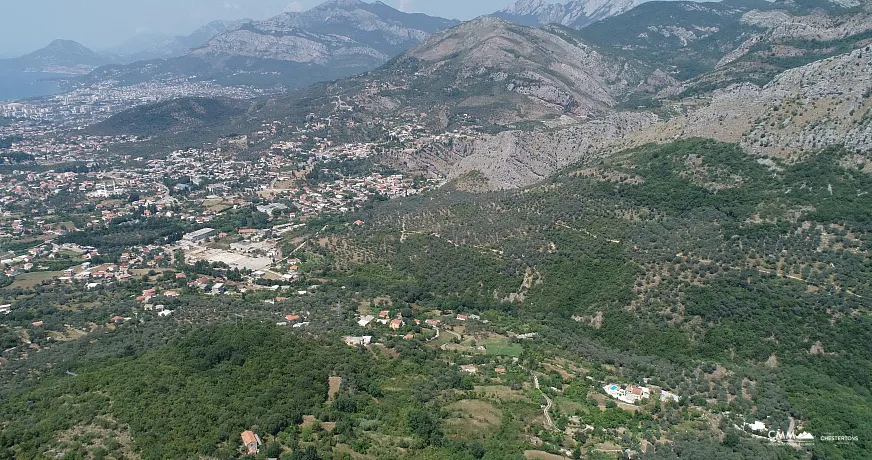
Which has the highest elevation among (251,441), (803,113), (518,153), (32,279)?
(803,113)

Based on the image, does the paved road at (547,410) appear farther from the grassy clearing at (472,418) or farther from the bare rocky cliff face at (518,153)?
the bare rocky cliff face at (518,153)

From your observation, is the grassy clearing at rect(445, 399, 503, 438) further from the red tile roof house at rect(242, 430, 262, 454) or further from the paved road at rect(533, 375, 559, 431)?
the red tile roof house at rect(242, 430, 262, 454)

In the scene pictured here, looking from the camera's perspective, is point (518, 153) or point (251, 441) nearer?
point (251, 441)

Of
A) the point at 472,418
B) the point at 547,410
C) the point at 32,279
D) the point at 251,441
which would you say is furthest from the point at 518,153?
the point at 251,441

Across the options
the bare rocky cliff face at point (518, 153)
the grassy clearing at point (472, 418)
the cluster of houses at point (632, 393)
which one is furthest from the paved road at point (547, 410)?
the bare rocky cliff face at point (518, 153)

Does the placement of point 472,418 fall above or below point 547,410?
above
